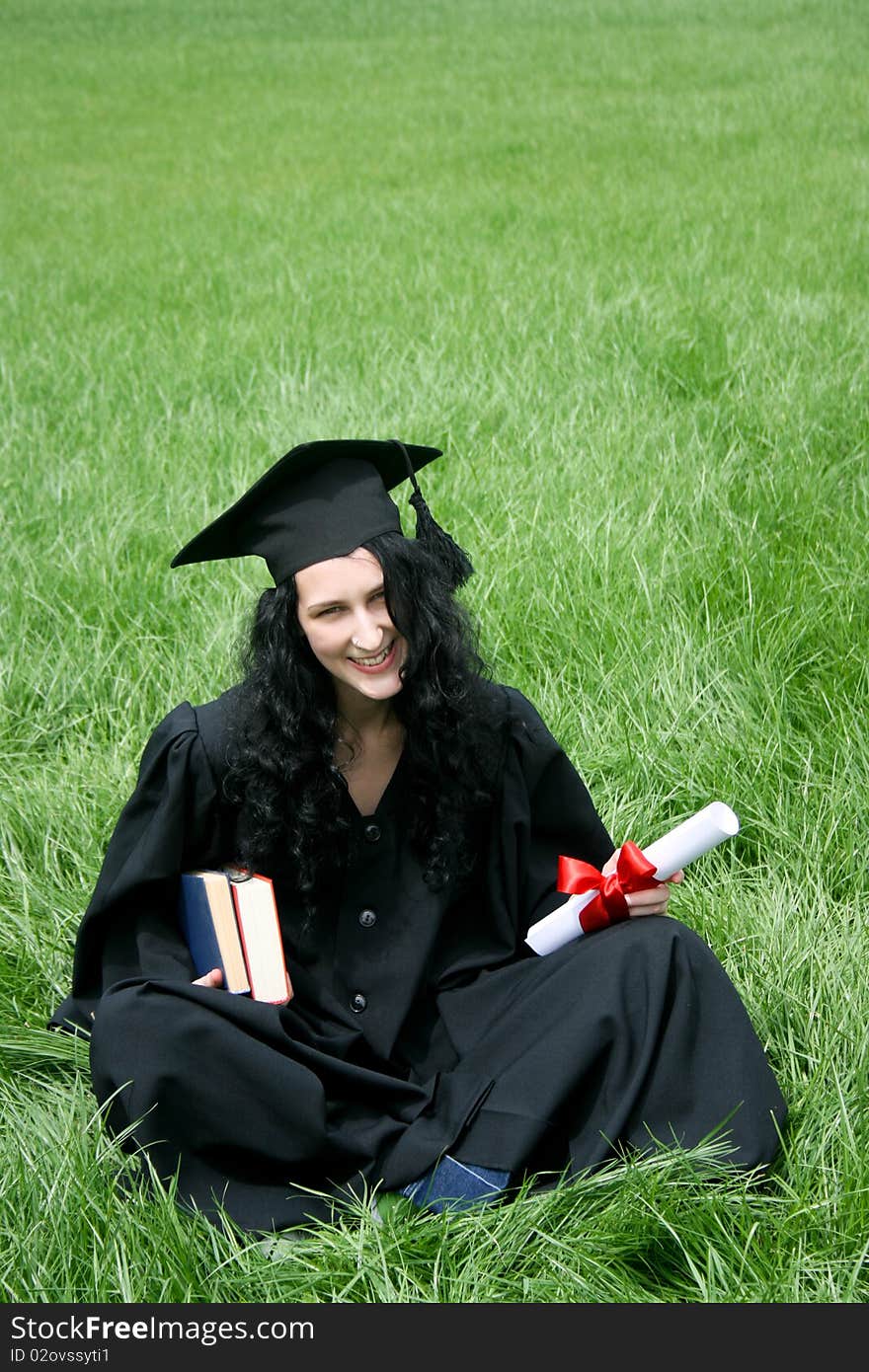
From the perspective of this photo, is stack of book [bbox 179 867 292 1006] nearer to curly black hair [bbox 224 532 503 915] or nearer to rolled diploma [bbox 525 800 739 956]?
curly black hair [bbox 224 532 503 915]

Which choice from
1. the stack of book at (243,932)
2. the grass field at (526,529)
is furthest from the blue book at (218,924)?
the grass field at (526,529)

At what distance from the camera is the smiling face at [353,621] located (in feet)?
7.98

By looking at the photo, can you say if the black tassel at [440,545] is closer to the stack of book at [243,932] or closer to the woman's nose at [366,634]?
the woman's nose at [366,634]

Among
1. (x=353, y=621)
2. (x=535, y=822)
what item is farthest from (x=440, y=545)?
(x=535, y=822)

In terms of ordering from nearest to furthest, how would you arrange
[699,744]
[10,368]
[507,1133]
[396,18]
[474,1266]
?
[474,1266]
[507,1133]
[699,744]
[10,368]
[396,18]

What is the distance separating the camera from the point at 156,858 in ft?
8.37

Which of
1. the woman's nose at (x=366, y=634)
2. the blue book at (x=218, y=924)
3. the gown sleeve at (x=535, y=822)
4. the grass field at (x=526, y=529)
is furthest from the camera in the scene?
the gown sleeve at (x=535, y=822)

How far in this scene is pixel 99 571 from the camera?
454 cm

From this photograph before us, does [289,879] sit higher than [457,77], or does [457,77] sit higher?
[457,77]

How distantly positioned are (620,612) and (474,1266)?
2.27m

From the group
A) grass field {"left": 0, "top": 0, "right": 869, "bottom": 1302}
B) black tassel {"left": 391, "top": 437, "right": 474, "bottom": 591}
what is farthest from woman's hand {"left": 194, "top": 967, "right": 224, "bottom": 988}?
Result: black tassel {"left": 391, "top": 437, "right": 474, "bottom": 591}

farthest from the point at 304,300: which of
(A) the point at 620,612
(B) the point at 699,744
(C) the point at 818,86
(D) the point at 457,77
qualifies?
(D) the point at 457,77

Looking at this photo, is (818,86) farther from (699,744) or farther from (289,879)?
(289,879)

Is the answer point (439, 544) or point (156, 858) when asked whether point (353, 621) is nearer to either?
point (439, 544)
